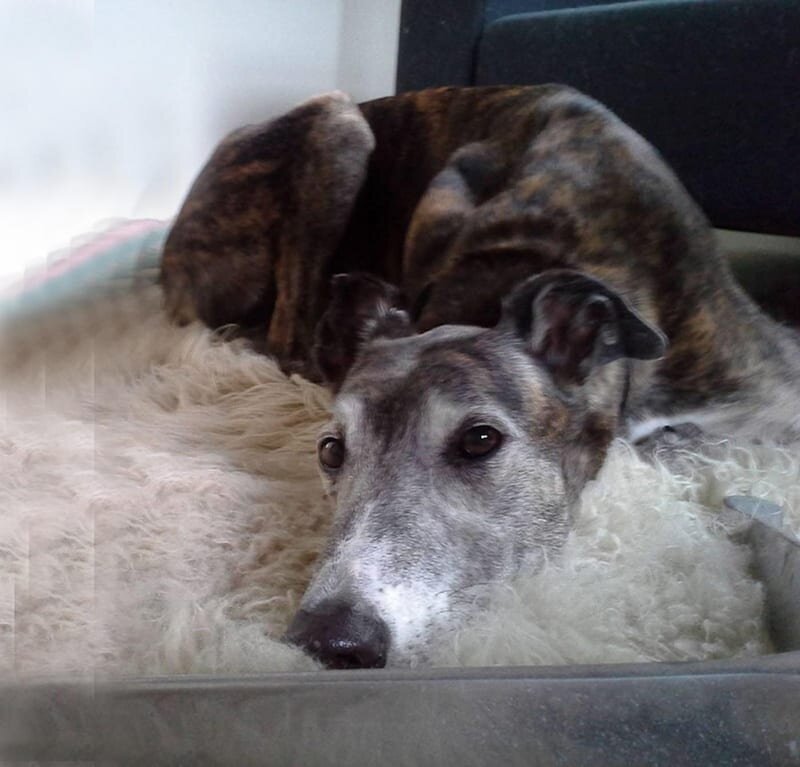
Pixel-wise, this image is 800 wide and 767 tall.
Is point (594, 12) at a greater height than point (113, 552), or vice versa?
point (594, 12)

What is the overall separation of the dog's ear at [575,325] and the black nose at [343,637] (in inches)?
24.5

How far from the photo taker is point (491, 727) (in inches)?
30.8

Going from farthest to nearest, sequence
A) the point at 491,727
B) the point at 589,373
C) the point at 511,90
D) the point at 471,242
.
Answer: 1. the point at 511,90
2. the point at 471,242
3. the point at 589,373
4. the point at 491,727

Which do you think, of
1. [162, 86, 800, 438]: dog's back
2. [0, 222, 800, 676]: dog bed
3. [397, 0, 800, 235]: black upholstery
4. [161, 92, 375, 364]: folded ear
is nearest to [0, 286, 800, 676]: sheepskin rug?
[0, 222, 800, 676]: dog bed

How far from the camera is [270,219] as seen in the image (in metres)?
2.70

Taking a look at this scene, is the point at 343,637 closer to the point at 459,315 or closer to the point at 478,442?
the point at 478,442

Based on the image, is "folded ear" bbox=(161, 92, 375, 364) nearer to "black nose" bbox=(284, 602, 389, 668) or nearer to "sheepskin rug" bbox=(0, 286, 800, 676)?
"sheepskin rug" bbox=(0, 286, 800, 676)

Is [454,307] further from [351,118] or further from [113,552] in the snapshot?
[351,118]

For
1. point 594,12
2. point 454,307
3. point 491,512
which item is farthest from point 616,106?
point 491,512

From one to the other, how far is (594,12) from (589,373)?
1.49m

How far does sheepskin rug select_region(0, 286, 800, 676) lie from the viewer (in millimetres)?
931

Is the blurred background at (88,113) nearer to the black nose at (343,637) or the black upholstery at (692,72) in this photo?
the black nose at (343,637)

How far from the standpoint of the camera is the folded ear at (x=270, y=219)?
2.60m

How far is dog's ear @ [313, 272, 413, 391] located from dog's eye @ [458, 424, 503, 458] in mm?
418
